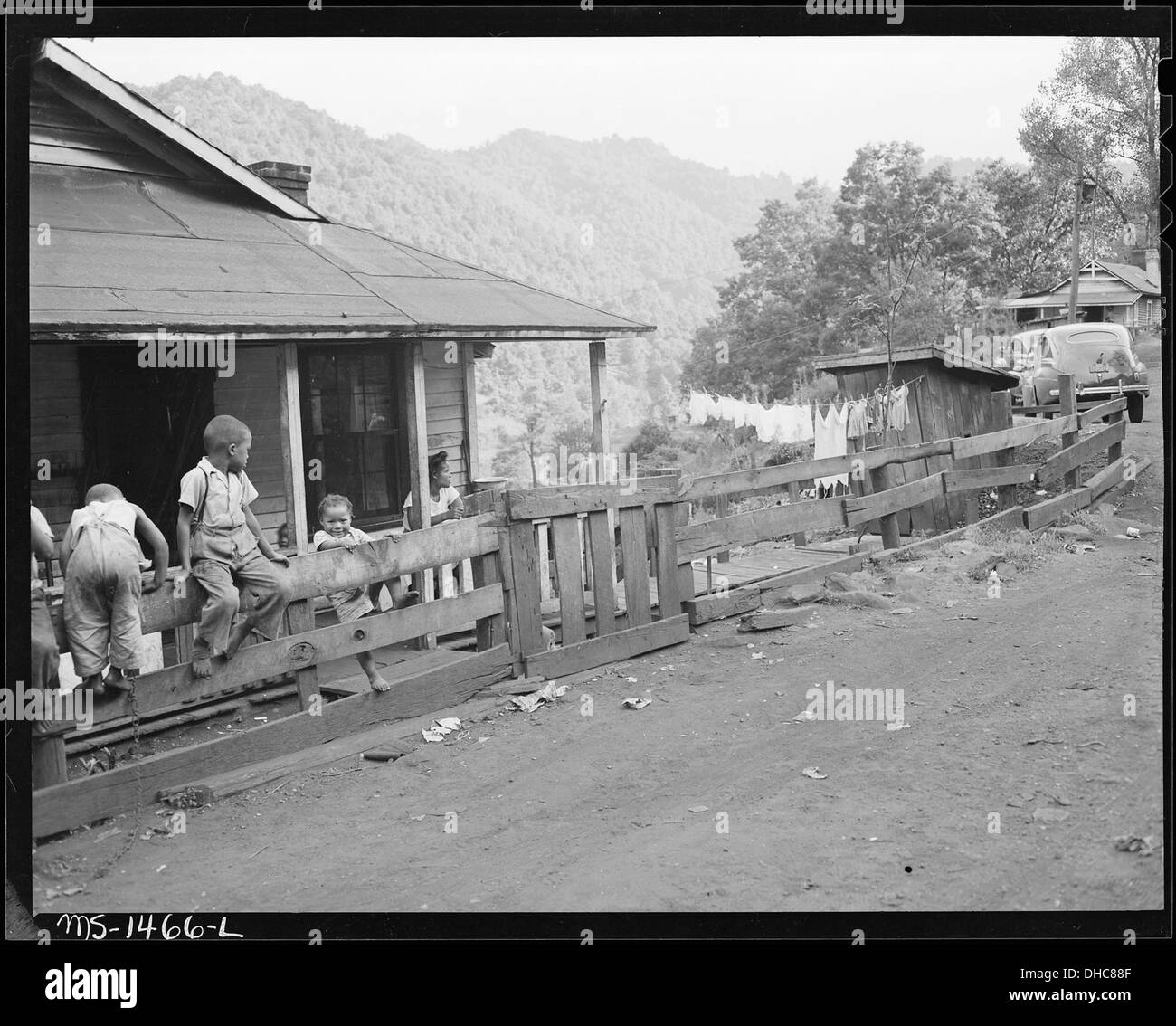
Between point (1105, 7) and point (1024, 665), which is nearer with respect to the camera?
point (1105, 7)

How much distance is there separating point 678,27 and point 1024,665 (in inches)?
193

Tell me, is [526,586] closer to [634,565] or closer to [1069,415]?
[634,565]

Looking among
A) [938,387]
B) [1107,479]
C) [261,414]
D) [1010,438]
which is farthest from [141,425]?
[1107,479]

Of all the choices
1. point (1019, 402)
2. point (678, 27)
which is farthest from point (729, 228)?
point (678, 27)

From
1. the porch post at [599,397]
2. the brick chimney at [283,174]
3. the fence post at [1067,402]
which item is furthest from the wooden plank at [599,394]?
the fence post at [1067,402]

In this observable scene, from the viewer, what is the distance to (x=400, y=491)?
38.9 ft

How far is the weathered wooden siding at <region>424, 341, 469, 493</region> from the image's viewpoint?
1227 cm

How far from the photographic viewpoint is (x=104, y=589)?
5.31m

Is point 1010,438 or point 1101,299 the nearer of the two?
point 1010,438

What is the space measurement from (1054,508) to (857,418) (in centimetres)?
396

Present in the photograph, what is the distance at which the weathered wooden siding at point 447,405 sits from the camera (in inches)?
483
